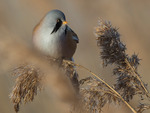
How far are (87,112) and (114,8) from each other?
2084 mm

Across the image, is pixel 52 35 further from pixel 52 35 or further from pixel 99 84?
pixel 99 84

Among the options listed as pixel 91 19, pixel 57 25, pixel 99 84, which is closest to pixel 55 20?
pixel 57 25

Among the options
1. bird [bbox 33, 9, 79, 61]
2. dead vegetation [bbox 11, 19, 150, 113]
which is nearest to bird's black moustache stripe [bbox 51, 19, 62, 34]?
bird [bbox 33, 9, 79, 61]

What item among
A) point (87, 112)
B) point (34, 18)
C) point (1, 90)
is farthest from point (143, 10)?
point (87, 112)

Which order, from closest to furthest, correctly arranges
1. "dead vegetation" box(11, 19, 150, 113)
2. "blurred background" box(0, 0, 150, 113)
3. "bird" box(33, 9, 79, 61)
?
1. "dead vegetation" box(11, 19, 150, 113)
2. "bird" box(33, 9, 79, 61)
3. "blurred background" box(0, 0, 150, 113)

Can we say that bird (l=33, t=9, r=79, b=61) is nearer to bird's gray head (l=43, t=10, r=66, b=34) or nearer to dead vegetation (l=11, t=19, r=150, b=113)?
bird's gray head (l=43, t=10, r=66, b=34)

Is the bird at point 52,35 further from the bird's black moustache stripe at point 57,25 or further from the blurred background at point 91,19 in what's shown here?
the blurred background at point 91,19

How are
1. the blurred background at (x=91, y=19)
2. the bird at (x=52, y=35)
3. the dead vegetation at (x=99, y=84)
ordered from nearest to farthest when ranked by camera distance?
the dead vegetation at (x=99, y=84) → the bird at (x=52, y=35) → the blurred background at (x=91, y=19)

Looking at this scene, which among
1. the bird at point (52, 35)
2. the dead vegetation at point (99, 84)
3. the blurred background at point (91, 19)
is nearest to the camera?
the dead vegetation at point (99, 84)

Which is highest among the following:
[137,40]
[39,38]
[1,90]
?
[137,40]

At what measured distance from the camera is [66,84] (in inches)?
49.1

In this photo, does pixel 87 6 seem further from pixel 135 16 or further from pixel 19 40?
pixel 19 40

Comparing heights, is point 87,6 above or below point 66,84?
above

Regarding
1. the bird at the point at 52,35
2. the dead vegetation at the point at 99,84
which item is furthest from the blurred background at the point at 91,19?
the dead vegetation at the point at 99,84
